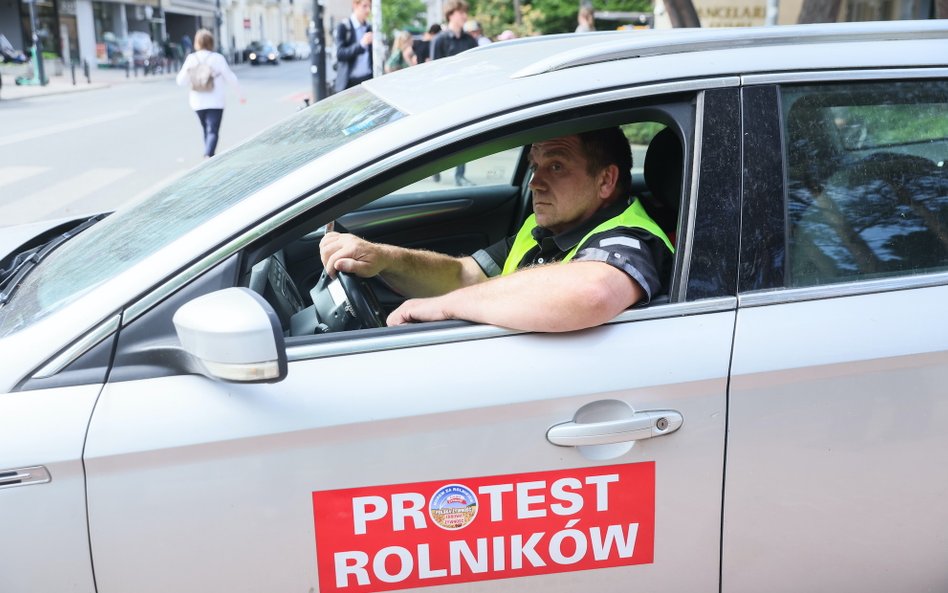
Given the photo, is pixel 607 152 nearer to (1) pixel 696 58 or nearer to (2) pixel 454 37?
(1) pixel 696 58

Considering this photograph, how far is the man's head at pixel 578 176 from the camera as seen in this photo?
2.53 meters

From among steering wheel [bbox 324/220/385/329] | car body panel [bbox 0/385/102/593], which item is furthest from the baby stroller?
car body panel [bbox 0/385/102/593]

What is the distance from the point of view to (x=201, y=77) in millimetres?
11281

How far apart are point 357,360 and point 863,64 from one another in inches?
49.2

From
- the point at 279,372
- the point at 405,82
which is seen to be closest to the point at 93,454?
the point at 279,372

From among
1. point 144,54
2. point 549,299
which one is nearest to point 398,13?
point 144,54

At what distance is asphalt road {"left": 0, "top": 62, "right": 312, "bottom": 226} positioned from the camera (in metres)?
10.1

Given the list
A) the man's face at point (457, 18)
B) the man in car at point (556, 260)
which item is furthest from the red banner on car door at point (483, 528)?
the man's face at point (457, 18)

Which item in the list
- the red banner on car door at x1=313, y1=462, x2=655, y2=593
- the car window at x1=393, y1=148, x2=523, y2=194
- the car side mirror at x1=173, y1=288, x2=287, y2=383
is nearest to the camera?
the car side mirror at x1=173, y1=288, x2=287, y2=383

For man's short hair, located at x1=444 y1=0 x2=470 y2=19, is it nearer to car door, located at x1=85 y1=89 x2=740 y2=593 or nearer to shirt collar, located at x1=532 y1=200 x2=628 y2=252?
shirt collar, located at x1=532 y1=200 x2=628 y2=252

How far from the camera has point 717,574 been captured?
1891 mm

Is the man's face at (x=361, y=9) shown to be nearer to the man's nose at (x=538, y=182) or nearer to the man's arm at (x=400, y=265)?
the man's arm at (x=400, y=265)

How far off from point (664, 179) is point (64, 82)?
36.7 metres

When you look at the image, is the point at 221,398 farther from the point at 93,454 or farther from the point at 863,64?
the point at 863,64
